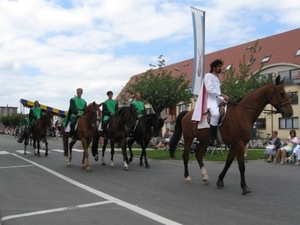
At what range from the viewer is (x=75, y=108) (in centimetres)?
1317

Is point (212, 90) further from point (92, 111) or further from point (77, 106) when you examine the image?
point (77, 106)

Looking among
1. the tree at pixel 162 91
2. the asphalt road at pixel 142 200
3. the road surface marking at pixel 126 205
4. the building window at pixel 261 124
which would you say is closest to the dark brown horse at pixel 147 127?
the asphalt road at pixel 142 200

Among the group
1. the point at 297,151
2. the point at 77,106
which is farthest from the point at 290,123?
the point at 77,106

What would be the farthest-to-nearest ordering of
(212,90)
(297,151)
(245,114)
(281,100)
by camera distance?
(297,151) → (212,90) → (245,114) → (281,100)

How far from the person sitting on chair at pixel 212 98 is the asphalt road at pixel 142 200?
1446 millimetres

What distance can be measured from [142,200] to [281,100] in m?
3.59

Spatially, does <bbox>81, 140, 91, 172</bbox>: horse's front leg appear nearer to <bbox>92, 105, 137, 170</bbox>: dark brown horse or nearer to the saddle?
<bbox>92, 105, 137, 170</bbox>: dark brown horse

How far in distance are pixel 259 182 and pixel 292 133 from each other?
25.9ft

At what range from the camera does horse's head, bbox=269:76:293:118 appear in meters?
7.95

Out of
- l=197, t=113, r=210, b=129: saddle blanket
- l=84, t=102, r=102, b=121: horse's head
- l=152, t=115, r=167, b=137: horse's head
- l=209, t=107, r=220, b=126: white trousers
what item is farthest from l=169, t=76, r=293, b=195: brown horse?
l=84, t=102, r=102, b=121: horse's head

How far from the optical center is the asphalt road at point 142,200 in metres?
5.86

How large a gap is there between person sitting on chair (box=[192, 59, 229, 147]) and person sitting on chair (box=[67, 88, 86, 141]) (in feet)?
17.3

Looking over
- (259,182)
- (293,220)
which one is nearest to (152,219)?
(293,220)

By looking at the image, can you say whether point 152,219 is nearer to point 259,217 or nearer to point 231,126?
point 259,217
